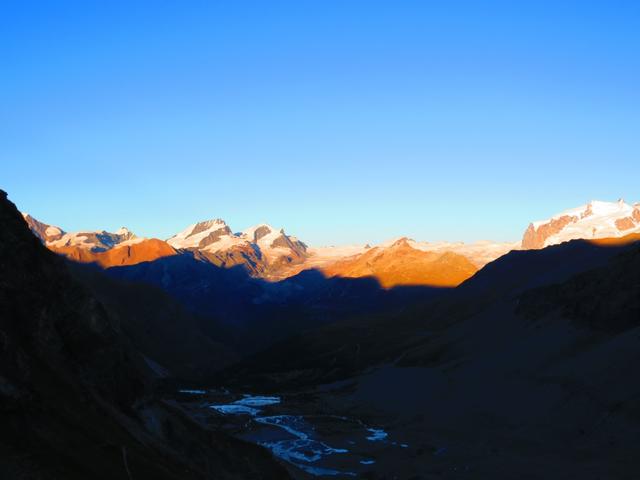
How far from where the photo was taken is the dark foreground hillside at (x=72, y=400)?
105ft

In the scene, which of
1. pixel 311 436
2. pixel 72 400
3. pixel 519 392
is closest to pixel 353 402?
pixel 311 436

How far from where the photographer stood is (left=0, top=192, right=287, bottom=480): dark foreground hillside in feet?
105

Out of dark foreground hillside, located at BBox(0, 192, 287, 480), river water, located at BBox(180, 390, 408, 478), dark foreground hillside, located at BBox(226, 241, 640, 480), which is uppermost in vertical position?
dark foreground hillside, located at BBox(0, 192, 287, 480)

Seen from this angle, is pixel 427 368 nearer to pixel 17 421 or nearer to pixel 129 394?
pixel 129 394

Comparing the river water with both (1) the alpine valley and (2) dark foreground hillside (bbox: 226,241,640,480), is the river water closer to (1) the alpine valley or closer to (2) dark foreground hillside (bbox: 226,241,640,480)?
(1) the alpine valley

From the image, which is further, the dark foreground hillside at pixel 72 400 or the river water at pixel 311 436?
the river water at pixel 311 436

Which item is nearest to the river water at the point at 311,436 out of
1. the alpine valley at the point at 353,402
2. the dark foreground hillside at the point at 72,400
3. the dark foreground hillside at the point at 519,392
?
the alpine valley at the point at 353,402

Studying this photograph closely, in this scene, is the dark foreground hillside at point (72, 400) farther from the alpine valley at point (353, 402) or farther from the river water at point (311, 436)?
the river water at point (311, 436)

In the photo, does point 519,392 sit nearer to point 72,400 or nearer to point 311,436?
point 311,436

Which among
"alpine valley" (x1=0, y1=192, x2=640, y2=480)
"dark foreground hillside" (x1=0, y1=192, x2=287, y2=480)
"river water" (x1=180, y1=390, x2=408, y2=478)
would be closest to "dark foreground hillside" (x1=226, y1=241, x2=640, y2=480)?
"alpine valley" (x1=0, y1=192, x2=640, y2=480)

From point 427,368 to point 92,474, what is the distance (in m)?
118

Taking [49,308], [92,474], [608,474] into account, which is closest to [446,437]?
[608,474]

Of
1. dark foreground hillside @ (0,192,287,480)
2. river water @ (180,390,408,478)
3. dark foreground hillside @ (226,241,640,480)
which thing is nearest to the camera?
dark foreground hillside @ (0,192,287,480)

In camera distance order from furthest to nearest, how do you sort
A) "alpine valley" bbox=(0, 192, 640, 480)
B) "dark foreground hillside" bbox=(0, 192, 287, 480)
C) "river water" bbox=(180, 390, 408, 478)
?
1. "river water" bbox=(180, 390, 408, 478)
2. "alpine valley" bbox=(0, 192, 640, 480)
3. "dark foreground hillside" bbox=(0, 192, 287, 480)
